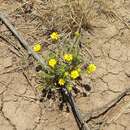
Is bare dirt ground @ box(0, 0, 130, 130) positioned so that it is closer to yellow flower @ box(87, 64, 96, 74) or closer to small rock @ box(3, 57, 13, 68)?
small rock @ box(3, 57, 13, 68)

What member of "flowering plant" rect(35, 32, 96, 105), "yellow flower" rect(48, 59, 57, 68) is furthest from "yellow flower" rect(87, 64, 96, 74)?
"yellow flower" rect(48, 59, 57, 68)

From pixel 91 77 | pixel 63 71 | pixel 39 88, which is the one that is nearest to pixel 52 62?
pixel 63 71

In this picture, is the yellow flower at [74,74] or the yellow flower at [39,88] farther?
the yellow flower at [39,88]

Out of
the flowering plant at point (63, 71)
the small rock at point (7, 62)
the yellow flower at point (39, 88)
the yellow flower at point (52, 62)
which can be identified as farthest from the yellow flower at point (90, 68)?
the small rock at point (7, 62)

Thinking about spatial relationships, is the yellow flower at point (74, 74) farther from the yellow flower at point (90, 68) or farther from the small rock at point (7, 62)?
the small rock at point (7, 62)

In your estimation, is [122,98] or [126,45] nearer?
[122,98]

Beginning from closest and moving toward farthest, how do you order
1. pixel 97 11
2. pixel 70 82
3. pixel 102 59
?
1. pixel 70 82
2. pixel 102 59
3. pixel 97 11

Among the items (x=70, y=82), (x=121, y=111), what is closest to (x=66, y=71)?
(x=70, y=82)

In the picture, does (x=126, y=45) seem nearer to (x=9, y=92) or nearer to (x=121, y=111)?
(x=121, y=111)
